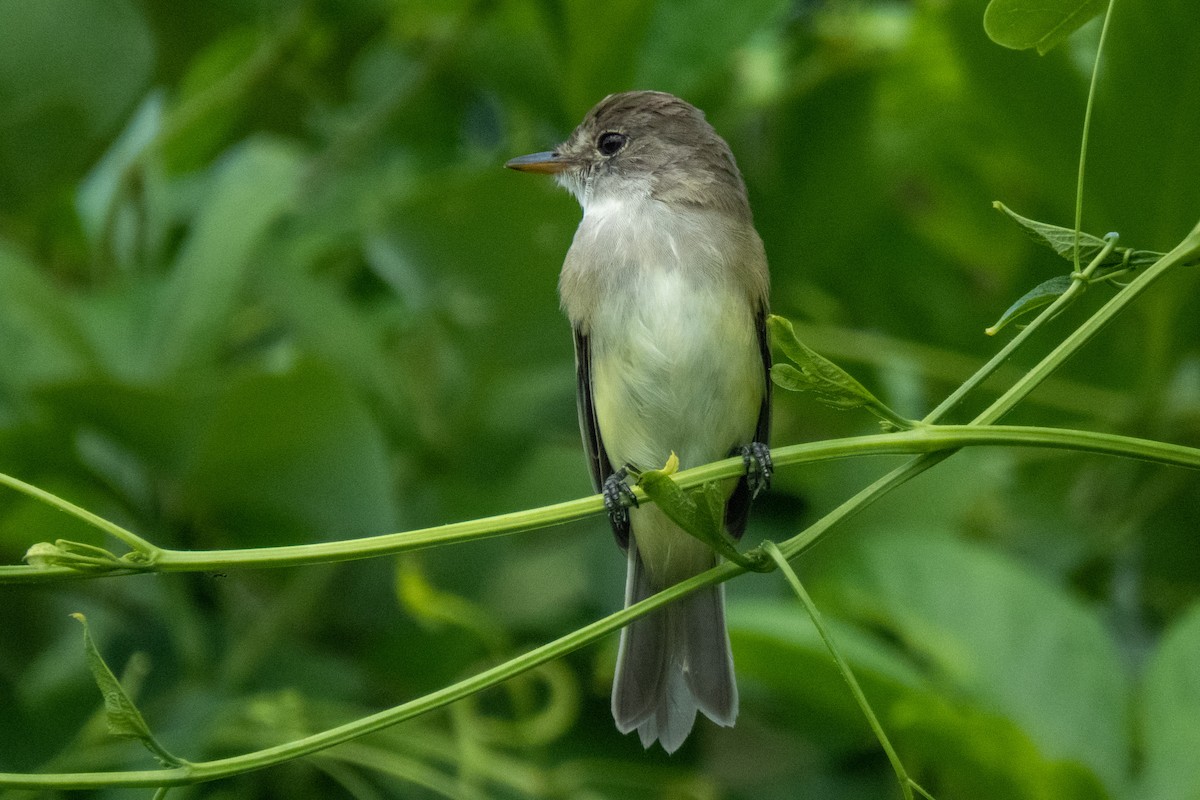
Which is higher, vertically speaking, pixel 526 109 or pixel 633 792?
pixel 526 109

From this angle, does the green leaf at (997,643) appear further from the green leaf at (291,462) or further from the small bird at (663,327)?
the green leaf at (291,462)

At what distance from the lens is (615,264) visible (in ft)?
9.58

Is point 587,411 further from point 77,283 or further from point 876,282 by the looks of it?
point 77,283

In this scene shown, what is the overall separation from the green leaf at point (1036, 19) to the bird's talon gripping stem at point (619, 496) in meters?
0.95

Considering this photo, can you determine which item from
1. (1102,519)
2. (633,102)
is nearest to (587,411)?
(633,102)

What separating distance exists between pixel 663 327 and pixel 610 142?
539 millimetres

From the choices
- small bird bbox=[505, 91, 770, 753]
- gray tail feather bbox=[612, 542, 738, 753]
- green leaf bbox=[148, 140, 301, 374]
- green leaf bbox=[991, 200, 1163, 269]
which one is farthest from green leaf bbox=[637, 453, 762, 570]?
green leaf bbox=[148, 140, 301, 374]

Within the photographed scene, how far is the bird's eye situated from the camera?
3184 mm

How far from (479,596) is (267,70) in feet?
4.18

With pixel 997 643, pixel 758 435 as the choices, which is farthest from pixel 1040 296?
pixel 758 435

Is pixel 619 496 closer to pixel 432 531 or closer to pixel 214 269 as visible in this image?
pixel 214 269

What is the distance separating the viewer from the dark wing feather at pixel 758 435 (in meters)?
2.99

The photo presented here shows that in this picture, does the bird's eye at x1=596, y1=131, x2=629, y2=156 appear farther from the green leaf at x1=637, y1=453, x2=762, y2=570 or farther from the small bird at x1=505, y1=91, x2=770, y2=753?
the green leaf at x1=637, y1=453, x2=762, y2=570

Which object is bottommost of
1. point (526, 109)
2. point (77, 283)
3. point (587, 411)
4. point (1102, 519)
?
point (1102, 519)
